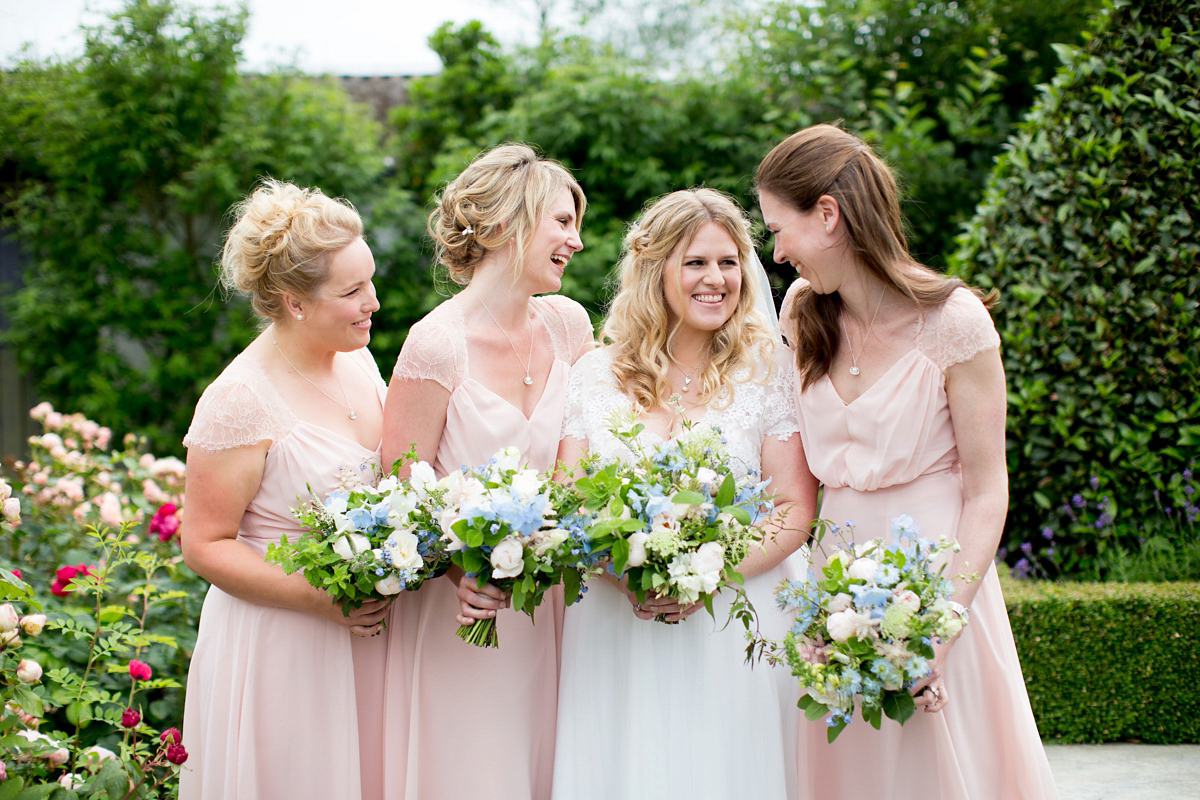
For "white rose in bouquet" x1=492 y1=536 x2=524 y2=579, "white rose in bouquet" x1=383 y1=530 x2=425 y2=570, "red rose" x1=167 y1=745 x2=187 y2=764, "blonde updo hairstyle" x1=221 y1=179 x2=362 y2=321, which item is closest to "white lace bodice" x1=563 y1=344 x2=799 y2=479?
"white rose in bouquet" x1=492 y1=536 x2=524 y2=579

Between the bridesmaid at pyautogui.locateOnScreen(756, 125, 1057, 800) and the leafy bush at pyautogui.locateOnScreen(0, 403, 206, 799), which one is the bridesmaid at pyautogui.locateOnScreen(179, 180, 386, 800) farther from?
the bridesmaid at pyautogui.locateOnScreen(756, 125, 1057, 800)

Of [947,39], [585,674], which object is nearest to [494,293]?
[585,674]

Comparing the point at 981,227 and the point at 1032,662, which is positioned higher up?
the point at 981,227

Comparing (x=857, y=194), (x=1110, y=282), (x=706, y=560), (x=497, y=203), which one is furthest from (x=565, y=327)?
(x=1110, y=282)

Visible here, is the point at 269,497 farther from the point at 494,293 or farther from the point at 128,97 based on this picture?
the point at 128,97

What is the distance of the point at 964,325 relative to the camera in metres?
2.77

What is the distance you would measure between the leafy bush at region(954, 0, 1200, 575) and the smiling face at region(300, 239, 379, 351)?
141 inches

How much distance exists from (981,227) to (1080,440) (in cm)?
137

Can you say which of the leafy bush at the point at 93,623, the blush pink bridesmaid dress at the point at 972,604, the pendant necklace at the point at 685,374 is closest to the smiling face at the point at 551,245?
the pendant necklace at the point at 685,374

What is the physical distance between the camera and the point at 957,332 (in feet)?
9.09

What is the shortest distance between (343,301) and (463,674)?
1.34 metres

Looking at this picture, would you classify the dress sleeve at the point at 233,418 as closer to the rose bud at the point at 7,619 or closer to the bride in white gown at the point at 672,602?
the rose bud at the point at 7,619

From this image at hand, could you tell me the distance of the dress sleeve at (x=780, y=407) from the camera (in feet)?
10.3

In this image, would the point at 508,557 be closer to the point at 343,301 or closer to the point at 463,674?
the point at 463,674
